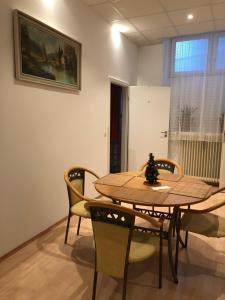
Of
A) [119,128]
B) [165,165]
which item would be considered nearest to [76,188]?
[165,165]

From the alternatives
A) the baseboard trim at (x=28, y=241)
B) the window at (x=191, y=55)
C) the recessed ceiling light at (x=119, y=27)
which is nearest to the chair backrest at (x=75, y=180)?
the baseboard trim at (x=28, y=241)

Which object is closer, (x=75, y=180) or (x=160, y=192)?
(x=160, y=192)

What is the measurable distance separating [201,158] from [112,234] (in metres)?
3.51

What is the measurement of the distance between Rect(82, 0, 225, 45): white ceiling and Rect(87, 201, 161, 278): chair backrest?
282 cm

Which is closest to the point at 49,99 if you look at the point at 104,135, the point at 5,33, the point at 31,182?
the point at 5,33

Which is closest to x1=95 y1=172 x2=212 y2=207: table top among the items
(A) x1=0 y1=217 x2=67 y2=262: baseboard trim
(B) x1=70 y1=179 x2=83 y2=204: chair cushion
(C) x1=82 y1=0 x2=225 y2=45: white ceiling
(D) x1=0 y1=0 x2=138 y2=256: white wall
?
(B) x1=70 y1=179 x2=83 y2=204: chair cushion

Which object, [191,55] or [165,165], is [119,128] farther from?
[165,165]

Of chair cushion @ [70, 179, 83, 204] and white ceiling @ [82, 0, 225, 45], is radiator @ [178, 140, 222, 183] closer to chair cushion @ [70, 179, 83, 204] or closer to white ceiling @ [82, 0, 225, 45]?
white ceiling @ [82, 0, 225, 45]

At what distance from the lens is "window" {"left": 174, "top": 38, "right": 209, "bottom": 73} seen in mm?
4336

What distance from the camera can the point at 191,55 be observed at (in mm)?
4438

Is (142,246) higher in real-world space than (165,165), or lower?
lower

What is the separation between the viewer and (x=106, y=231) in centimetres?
157

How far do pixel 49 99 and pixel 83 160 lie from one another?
1101 mm

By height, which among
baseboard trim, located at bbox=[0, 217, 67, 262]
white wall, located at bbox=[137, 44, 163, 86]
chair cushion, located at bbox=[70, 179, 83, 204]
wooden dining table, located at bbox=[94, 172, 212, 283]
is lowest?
baseboard trim, located at bbox=[0, 217, 67, 262]
